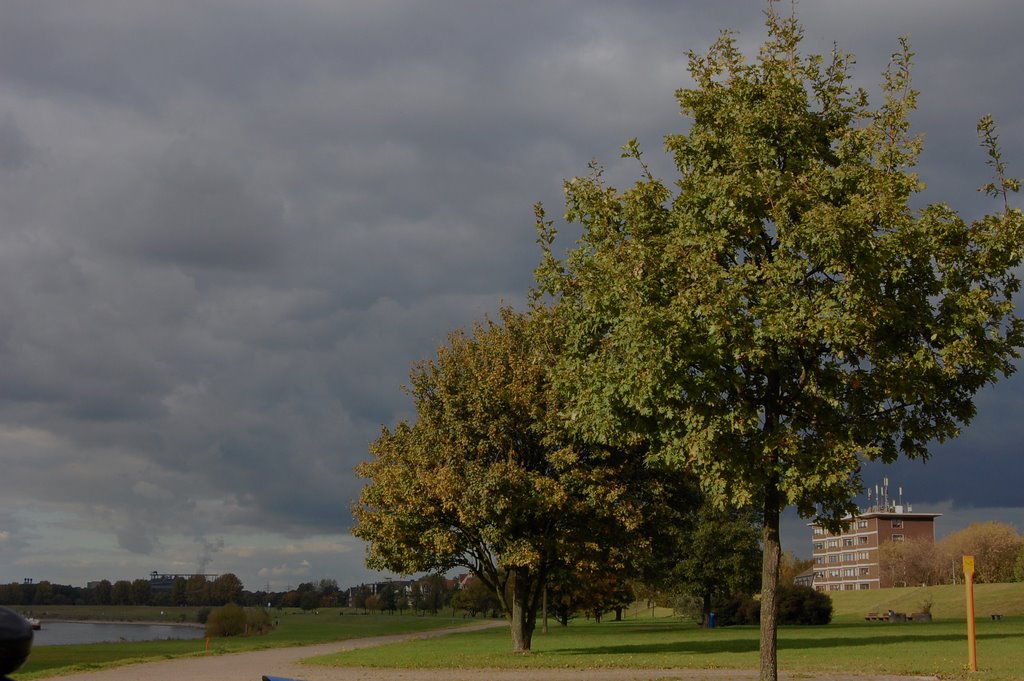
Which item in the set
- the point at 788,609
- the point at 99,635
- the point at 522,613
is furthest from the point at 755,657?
the point at 99,635

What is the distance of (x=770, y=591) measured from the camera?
18594 millimetres

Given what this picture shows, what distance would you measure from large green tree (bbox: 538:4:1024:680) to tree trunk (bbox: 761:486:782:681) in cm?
4

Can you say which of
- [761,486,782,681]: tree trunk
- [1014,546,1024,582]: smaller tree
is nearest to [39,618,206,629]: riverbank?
[1014,546,1024,582]: smaller tree

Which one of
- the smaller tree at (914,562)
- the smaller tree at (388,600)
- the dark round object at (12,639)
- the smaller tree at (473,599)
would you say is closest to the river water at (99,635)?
the smaller tree at (473,599)

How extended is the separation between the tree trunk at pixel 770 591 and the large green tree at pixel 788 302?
1.6 inches

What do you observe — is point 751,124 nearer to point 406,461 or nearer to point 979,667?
point 979,667

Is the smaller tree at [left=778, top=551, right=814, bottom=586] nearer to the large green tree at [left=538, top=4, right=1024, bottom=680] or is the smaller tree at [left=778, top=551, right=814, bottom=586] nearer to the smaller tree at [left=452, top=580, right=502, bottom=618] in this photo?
the smaller tree at [left=452, top=580, right=502, bottom=618]

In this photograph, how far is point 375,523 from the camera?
34688mm

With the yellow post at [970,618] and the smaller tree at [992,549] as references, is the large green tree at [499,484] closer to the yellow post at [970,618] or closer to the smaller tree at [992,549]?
the yellow post at [970,618]

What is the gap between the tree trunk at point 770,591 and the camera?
60.2ft

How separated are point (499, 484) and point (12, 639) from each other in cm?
2868

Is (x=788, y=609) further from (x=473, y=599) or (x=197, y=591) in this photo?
(x=197, y=591)

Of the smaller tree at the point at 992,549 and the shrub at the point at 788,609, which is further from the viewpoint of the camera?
the smaller tree at the point at 992,549

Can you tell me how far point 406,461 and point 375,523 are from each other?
2591 millimetres
